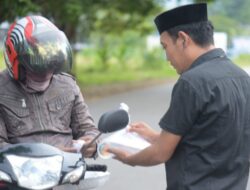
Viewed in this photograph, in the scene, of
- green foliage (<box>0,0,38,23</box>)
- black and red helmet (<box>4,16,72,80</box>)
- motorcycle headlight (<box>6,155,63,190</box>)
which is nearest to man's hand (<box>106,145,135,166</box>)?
motorcycle headlight (<box>6,155,63,190</box>)

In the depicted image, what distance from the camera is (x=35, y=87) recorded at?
10.00 feet

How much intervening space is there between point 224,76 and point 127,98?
53.1ft

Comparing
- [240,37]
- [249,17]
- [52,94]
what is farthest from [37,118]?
[249,17]

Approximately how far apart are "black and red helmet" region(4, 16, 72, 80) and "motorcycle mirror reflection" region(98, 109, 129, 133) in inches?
15.8

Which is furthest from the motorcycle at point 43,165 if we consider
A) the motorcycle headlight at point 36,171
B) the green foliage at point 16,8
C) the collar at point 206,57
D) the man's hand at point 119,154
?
the green foliage at point 16,8

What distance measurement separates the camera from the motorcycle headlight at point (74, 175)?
2.61 metres

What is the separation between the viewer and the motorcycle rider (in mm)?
2873

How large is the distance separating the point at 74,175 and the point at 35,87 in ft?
1.97

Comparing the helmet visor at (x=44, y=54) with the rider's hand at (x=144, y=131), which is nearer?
the helmet visor at (x=44, y=54)

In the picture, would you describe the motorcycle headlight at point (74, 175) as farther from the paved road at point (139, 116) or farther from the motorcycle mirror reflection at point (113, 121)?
the paved road at point (139, 116)

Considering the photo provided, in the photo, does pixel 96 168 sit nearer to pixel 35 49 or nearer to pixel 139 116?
pixel 35 49

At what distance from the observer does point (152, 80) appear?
2764cm

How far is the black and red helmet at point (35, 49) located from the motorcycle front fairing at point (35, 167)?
43 cm

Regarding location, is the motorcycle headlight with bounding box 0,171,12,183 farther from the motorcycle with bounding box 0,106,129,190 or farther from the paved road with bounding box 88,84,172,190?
the paved road with bounding box 88,84,172,190
